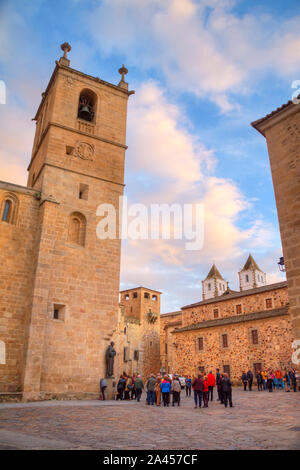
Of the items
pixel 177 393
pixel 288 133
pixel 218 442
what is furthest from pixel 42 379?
pixel 288 133

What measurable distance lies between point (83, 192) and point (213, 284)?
2210 inches

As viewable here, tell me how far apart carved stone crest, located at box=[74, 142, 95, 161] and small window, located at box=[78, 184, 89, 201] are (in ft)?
4.79

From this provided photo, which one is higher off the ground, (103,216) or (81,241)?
(103,216)

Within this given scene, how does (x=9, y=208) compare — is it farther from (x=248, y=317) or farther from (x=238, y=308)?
(x=238, y=308)

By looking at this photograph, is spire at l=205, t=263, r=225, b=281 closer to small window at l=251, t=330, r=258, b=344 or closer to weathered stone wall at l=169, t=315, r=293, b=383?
weathered stone wall at l=169, t=315, r=293, b=383

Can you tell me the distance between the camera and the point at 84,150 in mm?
17312

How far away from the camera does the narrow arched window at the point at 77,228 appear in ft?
52.1

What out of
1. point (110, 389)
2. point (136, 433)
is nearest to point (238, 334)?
point (110, 389)

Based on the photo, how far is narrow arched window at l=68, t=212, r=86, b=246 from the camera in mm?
15888

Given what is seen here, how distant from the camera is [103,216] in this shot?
16.9 meters

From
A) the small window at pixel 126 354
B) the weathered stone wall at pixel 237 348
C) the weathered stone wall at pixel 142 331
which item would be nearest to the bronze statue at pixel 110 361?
the weathered stone wall at pixel 237 348

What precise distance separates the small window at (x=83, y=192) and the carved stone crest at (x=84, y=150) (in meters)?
1.46
